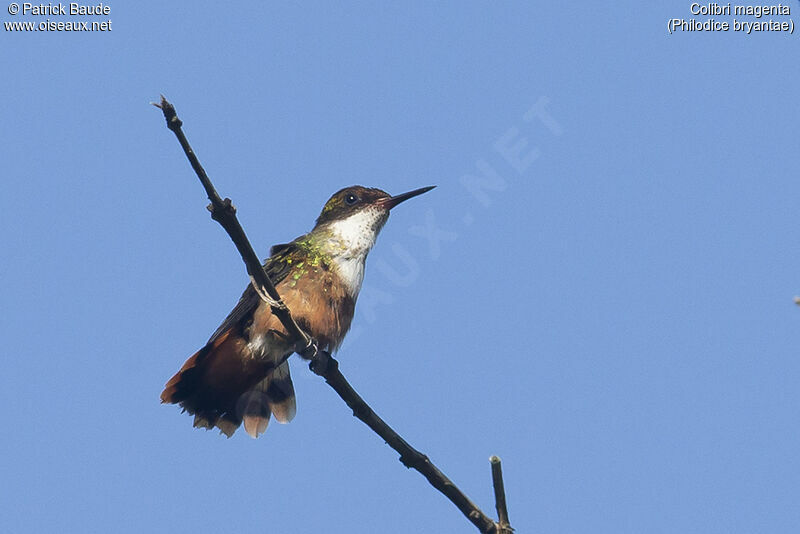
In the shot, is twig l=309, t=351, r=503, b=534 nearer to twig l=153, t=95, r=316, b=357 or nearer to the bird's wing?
twig l=153, t=95, r=316, b=357

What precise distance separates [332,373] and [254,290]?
7.15 feet

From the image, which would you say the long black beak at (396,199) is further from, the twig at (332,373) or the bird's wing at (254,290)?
the twig at (332,373)

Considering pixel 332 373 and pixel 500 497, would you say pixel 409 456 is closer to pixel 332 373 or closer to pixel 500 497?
pixel 500 497

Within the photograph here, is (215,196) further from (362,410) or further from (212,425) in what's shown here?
(212,425)

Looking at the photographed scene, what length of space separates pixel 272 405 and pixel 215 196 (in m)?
3.84

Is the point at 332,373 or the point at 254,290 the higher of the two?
the point at 254,290

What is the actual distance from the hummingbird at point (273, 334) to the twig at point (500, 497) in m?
2.77

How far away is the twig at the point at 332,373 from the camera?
439cm

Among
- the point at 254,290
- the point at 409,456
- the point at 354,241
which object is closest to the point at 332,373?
the point at 409,456

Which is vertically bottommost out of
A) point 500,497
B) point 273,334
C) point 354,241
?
point 500,497

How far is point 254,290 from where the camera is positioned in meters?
7.83

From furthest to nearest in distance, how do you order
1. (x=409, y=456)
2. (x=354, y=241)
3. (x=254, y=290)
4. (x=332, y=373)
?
1. (x=354, y=241)
2. (x=254, y=290)
3. (x=332, y=373)
4. (x=409, y=456)

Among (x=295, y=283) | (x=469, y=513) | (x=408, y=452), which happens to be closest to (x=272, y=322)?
(x=295, y=283)

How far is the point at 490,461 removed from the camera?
4.55 m
